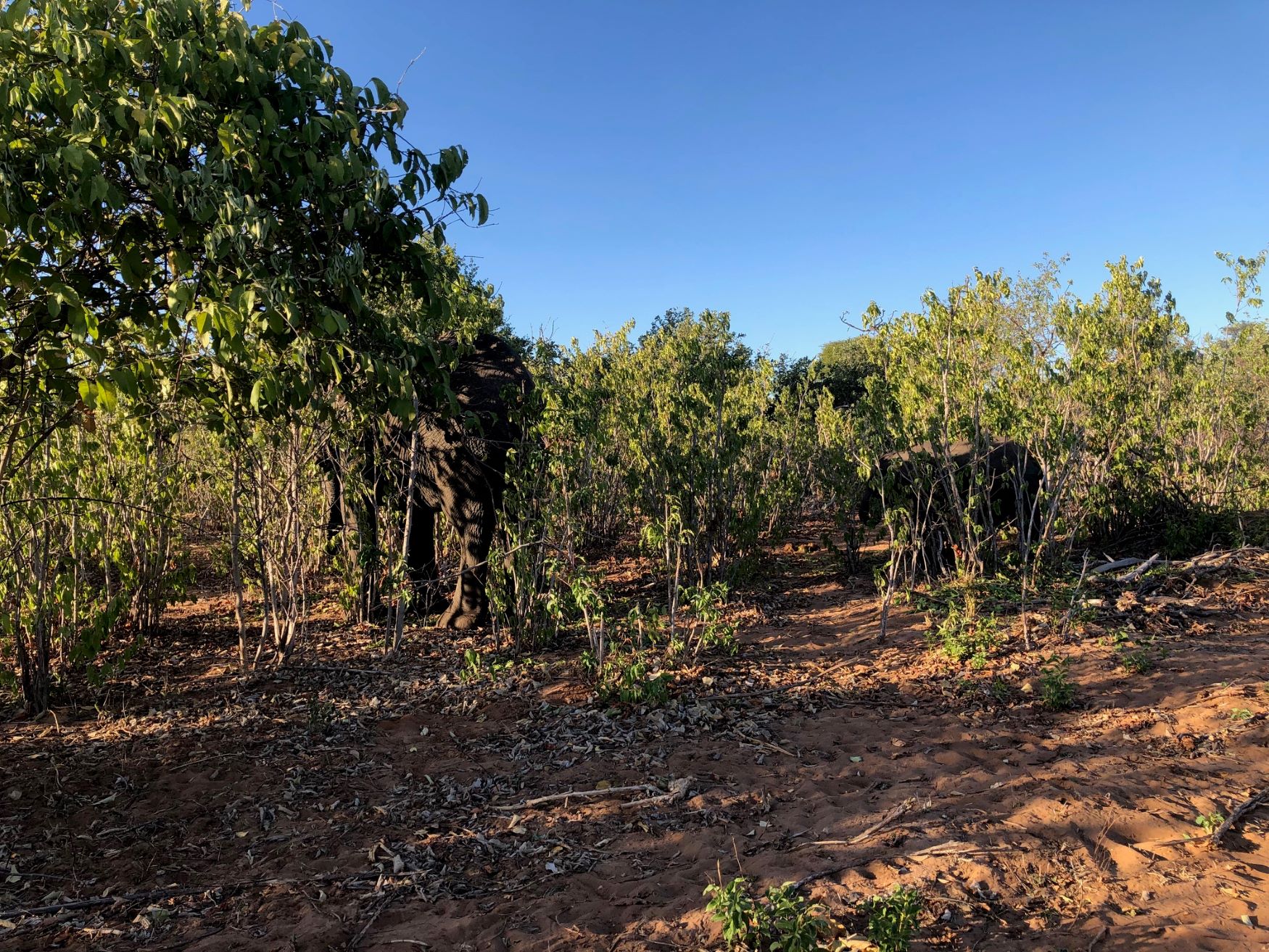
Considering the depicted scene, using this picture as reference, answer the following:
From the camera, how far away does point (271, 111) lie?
246 centimetres

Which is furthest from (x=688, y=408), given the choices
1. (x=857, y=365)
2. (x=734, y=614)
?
(x=857, y=365)

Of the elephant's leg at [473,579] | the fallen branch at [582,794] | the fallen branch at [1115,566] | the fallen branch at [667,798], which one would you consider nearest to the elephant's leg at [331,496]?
the elephant's leg at [473,579]

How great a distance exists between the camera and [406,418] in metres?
2.80

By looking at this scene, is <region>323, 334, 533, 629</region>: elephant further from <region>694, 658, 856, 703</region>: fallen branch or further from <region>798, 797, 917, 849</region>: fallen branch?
<region>798, 797, 917, 849</region>: fallen branch

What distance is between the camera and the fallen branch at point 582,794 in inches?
159

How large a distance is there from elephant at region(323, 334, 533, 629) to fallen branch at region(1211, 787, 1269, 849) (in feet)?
16.7

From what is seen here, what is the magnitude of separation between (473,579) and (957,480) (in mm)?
5231

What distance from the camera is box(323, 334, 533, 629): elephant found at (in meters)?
6.57

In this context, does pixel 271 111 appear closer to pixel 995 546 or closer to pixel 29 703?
pixel 29 703

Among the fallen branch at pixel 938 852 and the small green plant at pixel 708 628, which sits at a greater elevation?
the small green plant at pixel 708 628

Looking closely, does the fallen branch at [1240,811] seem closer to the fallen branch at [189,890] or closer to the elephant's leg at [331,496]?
the fallen branch at [189,890]

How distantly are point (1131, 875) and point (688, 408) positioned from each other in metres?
4.63

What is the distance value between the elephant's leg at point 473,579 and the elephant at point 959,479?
13.0 ft

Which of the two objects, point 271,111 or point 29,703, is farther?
point 29,703
